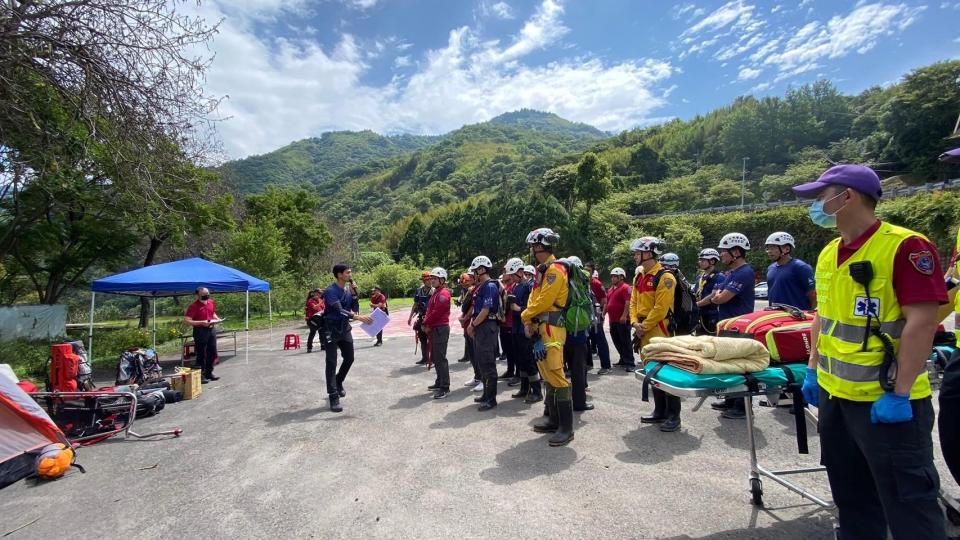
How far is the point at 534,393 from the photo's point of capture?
6.80 m

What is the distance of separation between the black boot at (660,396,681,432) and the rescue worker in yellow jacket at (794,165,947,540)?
2.59 m

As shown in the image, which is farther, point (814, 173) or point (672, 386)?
point (814, 173)

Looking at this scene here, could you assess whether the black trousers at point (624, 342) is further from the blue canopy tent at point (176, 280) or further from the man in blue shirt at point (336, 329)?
the blue canopy tent at point (176, 280)

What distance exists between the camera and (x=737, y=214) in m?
38.9

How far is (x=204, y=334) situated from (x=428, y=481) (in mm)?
7923

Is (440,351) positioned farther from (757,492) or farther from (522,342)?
(757,492)

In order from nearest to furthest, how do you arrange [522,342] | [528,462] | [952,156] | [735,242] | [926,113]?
[952,156] → [528,462] → [735,242] → [522,342] → [926,113]

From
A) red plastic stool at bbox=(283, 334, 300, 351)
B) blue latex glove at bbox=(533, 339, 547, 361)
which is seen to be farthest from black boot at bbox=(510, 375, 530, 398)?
red plastic stool at bbox=(283, 334, 300, 351)

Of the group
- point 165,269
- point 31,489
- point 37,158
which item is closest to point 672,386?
point 31,489

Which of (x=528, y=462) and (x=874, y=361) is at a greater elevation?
(x=874, y=361)

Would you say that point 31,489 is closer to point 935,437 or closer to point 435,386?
point 435,386

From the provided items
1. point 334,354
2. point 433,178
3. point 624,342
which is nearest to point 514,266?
point 624,342

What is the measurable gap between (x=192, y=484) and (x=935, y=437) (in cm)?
758

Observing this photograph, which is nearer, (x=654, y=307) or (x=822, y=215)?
(x=822, y=215)
